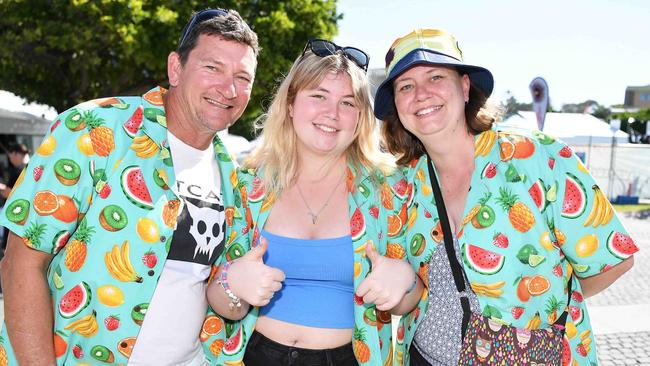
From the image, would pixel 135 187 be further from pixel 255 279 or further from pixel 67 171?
pixel 255 279

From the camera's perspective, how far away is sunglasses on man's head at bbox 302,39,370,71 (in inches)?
108

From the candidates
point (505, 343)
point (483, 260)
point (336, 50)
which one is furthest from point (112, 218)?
point (505, 343)

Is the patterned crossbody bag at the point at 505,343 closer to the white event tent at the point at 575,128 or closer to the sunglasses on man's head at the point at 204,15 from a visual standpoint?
the sunglasses on man's head at the point at 204,15

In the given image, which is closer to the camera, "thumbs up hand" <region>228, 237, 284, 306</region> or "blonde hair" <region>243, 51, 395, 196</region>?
"thumbs up hand" <region>228, 237, 284, 306</region>

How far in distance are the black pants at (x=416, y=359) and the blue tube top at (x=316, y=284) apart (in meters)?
0.32

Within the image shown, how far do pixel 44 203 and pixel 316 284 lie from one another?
4.04ft

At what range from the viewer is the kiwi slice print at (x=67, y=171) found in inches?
77.7

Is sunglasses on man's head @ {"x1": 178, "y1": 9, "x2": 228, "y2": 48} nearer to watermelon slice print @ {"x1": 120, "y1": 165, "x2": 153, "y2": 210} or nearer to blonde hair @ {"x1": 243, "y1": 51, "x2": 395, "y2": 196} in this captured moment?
blonde hair @ {"x1": 243, "y1": 51, "x2": 395, "y2": 196}

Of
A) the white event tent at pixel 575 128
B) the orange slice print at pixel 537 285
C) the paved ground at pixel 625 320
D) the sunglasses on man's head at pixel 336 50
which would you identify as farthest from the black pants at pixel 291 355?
the white event tent at pixel 575 128

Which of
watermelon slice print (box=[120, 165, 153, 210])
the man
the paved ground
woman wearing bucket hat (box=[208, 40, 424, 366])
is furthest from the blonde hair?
the paved ground

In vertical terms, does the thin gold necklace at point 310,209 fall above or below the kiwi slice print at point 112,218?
below

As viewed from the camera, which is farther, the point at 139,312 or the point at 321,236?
the point at 321,236

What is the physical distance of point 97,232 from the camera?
2.07m

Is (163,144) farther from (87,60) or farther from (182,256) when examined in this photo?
(87,60)
